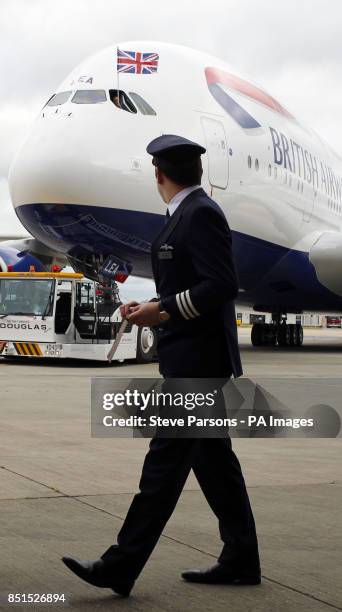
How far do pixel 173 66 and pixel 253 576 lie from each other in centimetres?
1329

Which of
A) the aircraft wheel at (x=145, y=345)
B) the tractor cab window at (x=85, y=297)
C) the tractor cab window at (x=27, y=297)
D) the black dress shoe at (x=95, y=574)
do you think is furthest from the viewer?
the aircraft wheel at (x=145, y=345)

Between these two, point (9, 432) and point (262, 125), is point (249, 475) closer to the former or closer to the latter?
point (9, 432)

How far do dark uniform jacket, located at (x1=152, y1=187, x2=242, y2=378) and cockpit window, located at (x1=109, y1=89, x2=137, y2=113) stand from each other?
11822mm

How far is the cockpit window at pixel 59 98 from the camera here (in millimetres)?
15466

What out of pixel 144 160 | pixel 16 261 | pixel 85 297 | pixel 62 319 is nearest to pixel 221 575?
pixel 144 160

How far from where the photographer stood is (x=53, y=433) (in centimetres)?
744

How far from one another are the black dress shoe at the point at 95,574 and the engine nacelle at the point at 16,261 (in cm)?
1686

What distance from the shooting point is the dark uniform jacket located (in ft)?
10.9

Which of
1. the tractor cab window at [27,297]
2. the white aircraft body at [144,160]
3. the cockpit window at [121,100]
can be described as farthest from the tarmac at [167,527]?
the tractor cab window at [27,297]

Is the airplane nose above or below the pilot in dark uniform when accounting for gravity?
above

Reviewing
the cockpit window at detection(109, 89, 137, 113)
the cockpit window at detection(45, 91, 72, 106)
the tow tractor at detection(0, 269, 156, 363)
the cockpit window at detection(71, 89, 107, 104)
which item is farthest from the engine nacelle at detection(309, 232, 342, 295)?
the cockpit window at detection(45, 91, 72, 106)

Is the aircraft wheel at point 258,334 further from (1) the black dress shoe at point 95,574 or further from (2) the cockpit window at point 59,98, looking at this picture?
(1) the black dress shoe at point 95,574

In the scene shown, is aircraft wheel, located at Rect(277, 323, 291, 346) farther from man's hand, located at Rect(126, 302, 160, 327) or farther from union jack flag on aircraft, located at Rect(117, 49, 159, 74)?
man's hand, located at Rect(126, 302, 160, 327)

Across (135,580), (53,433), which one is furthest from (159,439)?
(53,433)
